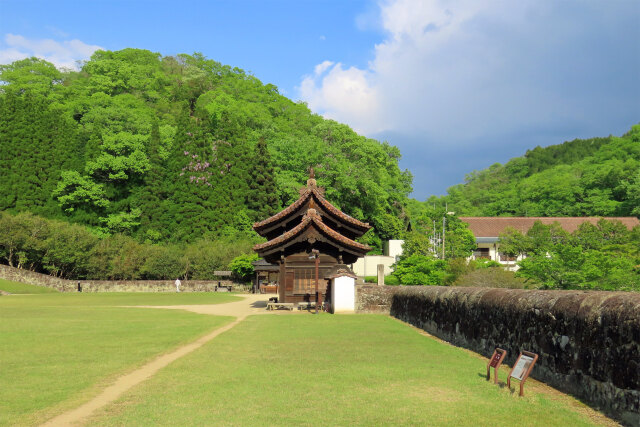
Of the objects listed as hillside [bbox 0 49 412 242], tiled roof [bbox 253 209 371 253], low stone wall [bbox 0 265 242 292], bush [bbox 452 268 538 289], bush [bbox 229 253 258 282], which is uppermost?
hillside [bbox 0 49 412 242]

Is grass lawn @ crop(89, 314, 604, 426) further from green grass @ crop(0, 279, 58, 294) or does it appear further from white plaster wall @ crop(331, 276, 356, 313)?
green grass @ crop(0, 279, 58, 294)

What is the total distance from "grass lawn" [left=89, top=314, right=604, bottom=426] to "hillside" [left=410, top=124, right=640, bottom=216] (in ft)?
→ 249

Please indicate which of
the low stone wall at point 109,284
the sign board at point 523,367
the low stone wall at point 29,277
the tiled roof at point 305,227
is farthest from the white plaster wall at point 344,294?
the low stone wall at point 29,277

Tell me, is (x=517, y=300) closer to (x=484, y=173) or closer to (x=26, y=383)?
(x=26, y=383)

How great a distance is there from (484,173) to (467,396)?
450ft

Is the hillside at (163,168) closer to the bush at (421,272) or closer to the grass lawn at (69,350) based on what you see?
the bush at (421,272)

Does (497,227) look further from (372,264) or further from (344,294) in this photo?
(344,294)

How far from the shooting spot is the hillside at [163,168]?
68125 millimetres

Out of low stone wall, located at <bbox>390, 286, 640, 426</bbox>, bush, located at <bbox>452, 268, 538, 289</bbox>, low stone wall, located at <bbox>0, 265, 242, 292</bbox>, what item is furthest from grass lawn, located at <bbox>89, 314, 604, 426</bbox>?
low stone wall, located at <bbox>0, 265, 242, 292</bbox>

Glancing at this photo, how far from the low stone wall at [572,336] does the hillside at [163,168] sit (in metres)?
51.0

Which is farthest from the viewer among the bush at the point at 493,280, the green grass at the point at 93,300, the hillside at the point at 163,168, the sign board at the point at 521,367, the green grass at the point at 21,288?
the hillside at the point at 163,168

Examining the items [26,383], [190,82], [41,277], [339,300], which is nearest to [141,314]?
[339,300]

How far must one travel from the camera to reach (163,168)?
238 ft

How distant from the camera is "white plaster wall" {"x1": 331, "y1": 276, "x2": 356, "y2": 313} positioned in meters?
29.2
